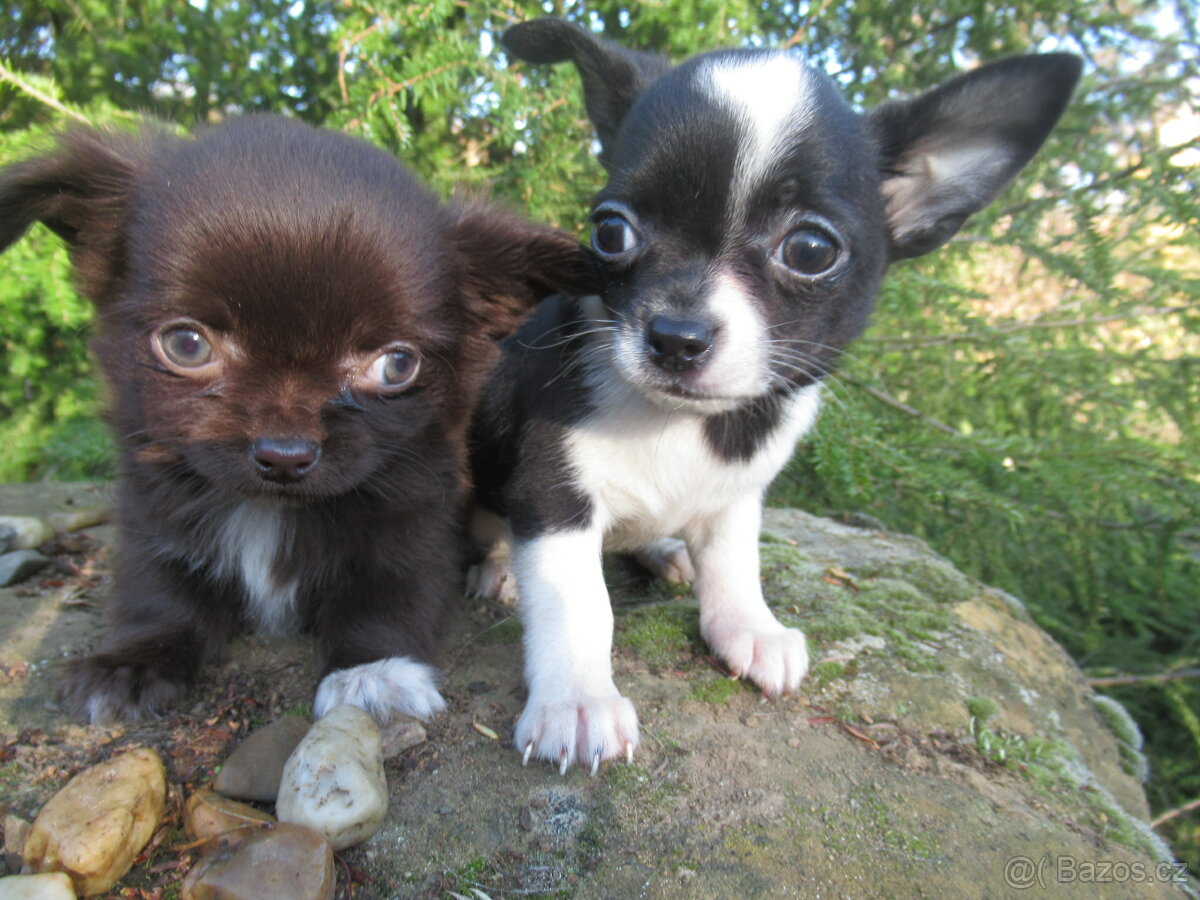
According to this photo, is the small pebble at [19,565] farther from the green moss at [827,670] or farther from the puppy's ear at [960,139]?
the puppy's ear at [960,139]

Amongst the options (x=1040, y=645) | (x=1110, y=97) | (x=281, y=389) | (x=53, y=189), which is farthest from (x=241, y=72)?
(x=1040, y=645)

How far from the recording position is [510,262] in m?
2.23

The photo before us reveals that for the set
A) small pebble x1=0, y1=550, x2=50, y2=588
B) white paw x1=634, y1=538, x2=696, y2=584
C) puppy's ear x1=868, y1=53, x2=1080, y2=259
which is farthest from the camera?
white paw x1=634, y1=538, x2=696, y2=584

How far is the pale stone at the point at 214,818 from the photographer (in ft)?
5.12

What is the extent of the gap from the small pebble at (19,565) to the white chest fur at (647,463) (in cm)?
194

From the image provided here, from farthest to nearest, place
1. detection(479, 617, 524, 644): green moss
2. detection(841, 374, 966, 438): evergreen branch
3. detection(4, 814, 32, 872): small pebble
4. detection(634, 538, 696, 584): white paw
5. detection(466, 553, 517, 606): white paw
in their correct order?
detection(841, 374, 966, 438): evergreen branch
detection(634, 538, 696, 584): white paw
detection(466, 553, 517, 606): white paw
detection(479, 617, 524, 644): green moss
detection(4, 814, 32, 872): small pebble

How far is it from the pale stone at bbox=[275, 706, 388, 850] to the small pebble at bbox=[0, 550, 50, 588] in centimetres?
172

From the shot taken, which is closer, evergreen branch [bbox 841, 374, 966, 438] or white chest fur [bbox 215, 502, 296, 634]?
white chest fur [bbox 215, 502, 296, 634]

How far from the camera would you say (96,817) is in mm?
1471

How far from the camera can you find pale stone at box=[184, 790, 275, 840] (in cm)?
156

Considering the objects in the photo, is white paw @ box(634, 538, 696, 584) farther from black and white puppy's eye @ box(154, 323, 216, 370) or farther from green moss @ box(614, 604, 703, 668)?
black and white puppy's eye @ box(154, 323, 216, 370)

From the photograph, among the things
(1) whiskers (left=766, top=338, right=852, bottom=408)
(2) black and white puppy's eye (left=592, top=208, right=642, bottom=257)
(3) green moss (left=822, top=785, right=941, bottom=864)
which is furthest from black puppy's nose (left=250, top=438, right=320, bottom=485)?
(3) green moss (left=822, top=785, right=941, bottom=864)

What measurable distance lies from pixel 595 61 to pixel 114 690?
2.06m

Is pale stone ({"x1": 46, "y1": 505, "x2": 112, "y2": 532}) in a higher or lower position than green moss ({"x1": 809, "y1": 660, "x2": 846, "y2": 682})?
lower
